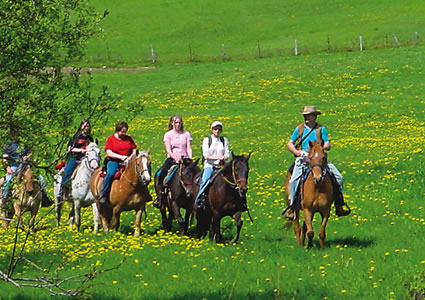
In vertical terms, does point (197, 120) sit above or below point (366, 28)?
below

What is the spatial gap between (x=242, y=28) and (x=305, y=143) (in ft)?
241

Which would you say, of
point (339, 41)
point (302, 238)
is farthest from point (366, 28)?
point (302, 238)

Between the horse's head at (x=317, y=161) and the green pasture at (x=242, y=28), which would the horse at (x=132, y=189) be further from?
the green pasture at (x=242, y=28)

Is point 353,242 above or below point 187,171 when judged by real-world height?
below

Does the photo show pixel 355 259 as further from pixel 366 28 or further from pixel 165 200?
pixel 366 28

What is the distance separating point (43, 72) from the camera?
1100 cm

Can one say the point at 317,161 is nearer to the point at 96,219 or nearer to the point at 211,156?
the point at 211,156

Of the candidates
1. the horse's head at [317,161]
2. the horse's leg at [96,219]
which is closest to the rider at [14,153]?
the horse's head at [317,161]

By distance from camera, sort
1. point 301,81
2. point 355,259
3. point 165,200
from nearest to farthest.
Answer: point 355,259, point 165,200, point 301,81

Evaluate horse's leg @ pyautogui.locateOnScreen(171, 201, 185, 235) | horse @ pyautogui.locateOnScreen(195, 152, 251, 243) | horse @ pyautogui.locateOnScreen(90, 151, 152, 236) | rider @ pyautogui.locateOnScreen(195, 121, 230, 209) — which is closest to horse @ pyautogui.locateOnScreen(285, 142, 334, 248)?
horse @ pyautogui.locateOnScreen(195, 152, 251, 243)

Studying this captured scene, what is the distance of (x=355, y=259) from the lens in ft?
50.0

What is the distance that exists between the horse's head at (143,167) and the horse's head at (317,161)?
4.09 metres

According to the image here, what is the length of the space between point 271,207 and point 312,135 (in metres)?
6.27

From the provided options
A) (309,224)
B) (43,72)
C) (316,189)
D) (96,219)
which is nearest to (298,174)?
(316,189)
